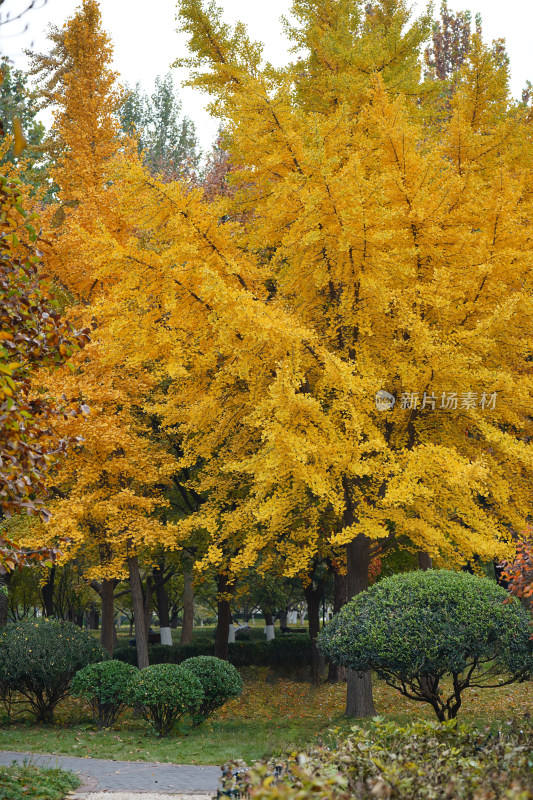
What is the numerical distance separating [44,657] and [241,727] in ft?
11.4

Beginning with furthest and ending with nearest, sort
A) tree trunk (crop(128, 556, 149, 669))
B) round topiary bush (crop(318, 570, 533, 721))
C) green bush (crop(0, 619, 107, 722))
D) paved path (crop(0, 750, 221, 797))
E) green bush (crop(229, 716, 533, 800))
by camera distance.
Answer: tree trunk (crop(128, 556, 149, 669))
green bush (crop(0, 619, 107, 722))
round topiary bush (crop(318, 570, 533, 721))
paved path (crop(0, 750, 221, 797))
green bush (crop(229, 716, 533, 800))

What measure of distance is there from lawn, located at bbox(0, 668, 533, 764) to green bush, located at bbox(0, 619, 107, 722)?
0.61 meters

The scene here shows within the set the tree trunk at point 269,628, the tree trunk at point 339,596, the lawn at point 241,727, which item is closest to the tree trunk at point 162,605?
the lawn at point 241,727

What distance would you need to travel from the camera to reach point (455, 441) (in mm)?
10195

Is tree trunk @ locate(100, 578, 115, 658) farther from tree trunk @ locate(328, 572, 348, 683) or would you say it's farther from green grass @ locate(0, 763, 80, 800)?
green grass @ locate(0, 763, 80, 800)

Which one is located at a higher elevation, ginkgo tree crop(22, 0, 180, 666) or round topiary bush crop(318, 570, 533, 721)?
ginkgo tree crop(22, 0, 180, 666)

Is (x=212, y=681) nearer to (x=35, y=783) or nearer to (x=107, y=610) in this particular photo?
(x=35, y=783)

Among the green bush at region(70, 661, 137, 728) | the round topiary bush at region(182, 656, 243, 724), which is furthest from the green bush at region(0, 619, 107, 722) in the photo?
the round topiary bush at region(182, 656, 243, 724)

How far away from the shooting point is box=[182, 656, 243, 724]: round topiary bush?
10.9 meters

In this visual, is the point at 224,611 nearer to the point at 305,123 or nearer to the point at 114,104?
the point at 305,123

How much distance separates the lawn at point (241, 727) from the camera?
9000mm

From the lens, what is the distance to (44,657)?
446 inches

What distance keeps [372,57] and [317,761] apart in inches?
384

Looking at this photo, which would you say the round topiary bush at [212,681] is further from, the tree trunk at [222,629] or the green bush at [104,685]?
the tree trunk at [222,629]
